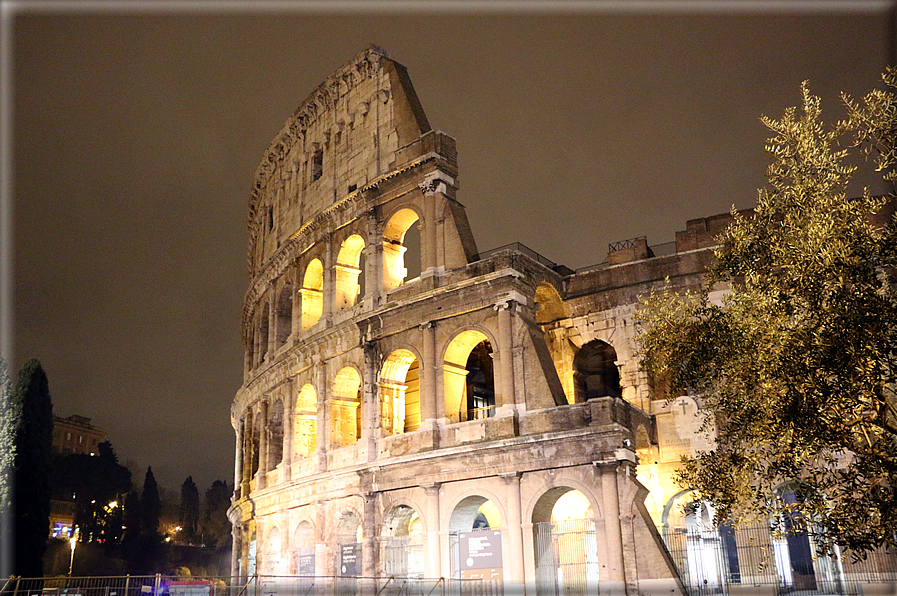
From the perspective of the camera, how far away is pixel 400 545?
20.2 meters

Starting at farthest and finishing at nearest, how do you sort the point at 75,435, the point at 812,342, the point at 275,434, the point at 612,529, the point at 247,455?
the point at 75,435 < the point at 247,455 < the point at 275,434 < the point at 612,529 < the point at 812,342

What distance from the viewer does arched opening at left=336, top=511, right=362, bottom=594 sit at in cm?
2019

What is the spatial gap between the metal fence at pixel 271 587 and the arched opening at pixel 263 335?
953 centimetres

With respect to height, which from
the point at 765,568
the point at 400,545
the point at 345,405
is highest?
the point at 345,405

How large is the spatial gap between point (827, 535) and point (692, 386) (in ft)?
10.7

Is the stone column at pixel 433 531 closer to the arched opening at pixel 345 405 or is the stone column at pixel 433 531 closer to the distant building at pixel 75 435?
the arched opening at pixel 345 405

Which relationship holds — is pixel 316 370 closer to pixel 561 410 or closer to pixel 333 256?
pixel 333 256

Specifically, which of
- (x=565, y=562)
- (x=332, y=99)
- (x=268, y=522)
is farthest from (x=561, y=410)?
(x=332, y=99)

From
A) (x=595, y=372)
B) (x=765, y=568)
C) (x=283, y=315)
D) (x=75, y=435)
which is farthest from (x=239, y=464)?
(x=75, y=435)

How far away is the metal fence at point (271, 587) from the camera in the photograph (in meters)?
16.4

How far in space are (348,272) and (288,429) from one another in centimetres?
534

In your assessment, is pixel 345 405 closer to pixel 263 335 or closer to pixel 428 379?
pixel 428 379

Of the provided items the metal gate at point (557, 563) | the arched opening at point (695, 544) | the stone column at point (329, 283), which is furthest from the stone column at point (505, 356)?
the stone column at point (329, 283)

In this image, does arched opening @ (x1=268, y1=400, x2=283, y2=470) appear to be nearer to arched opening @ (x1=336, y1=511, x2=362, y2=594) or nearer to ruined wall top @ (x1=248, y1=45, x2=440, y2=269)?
arched opening @ (x1=336, y1=511, x2=362, y2=594)
